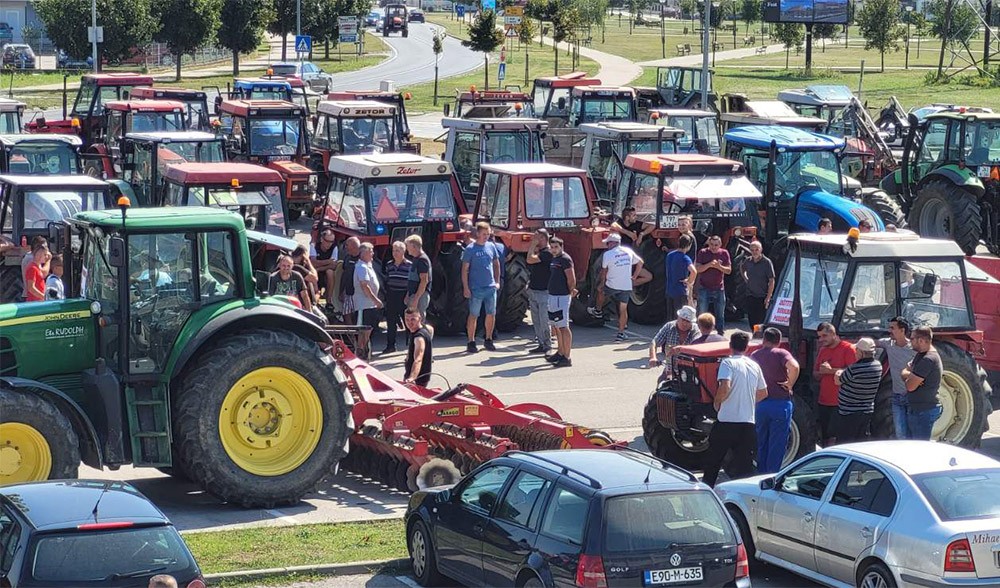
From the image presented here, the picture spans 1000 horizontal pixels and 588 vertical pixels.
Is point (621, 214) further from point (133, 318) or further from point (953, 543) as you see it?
point (953, 543)

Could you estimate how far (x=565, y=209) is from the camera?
22.5 meters

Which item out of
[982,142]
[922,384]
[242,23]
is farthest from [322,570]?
[242,23]

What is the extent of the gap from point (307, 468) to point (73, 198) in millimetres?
9090

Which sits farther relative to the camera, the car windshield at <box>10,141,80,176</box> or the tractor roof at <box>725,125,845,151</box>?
the car windshield at <box>10,141,80,176</box>

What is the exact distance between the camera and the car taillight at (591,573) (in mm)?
9453

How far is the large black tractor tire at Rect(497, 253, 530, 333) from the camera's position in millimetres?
21891

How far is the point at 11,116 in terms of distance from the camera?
109 feet

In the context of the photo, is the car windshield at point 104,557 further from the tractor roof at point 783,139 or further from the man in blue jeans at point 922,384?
the tractor roof at point 783,139

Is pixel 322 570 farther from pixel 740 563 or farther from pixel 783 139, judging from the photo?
pixel 783 139

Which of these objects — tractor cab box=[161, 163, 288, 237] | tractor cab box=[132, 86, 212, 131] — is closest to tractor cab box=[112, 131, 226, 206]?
tractor cab box=[161, 163, 288, 237]

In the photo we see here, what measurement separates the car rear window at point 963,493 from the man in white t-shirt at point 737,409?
2909mm

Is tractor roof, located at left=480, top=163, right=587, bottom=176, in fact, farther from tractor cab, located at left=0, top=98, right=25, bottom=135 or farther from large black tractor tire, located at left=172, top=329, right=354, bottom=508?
tractor cab, located at left=0, top=98, right=25, bottom=135

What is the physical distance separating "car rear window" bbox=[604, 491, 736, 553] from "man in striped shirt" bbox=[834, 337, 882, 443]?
4.47 metres

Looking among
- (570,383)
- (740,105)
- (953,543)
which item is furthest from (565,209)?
(740,105)
